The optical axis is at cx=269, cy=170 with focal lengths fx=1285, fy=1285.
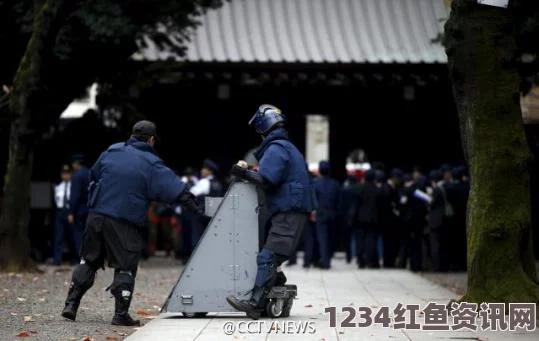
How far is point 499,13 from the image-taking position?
45.1 ft

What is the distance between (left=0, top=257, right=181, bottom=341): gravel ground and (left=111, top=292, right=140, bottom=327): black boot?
0.11 meters

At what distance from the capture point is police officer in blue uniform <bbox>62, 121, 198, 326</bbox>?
491 inches

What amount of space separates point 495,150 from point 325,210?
35.7 feet

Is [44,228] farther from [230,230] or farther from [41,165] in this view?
[230,230]

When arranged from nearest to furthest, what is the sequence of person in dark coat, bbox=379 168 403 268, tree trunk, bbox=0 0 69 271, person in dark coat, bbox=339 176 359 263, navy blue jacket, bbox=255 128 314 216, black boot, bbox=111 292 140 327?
black boot, bbox=111 292 140 327, navy blue jacket, bbox=255 128 314 216, tree trunk, bbox=0 0 69 271, person in dark coat, bbox=379 168 403 268, person in dark coat, bbox=339 176 359 263

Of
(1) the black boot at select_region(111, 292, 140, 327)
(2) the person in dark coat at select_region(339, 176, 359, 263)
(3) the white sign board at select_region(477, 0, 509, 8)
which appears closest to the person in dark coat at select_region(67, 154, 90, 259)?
(2) the person in dark coat at select_region(339, 176, 359, 263)

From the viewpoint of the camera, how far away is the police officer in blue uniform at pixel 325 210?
24.3 metres

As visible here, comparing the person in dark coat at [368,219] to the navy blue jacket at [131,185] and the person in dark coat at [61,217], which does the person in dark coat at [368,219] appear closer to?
the person in dark coat at [61,217]

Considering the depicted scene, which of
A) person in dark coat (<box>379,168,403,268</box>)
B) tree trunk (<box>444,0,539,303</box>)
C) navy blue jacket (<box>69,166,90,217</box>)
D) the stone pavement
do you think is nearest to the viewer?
the stone pavement

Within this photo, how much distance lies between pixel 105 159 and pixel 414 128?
18.2 meters

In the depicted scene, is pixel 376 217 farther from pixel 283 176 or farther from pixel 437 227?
pixel 283 176

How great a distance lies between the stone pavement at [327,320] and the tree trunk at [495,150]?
3.18 ft

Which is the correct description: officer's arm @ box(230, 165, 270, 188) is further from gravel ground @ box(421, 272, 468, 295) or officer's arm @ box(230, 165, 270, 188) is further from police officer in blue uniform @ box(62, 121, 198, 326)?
gravel ground @ box(421, 272, 468, 295)

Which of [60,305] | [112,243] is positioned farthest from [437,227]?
[112,243]
